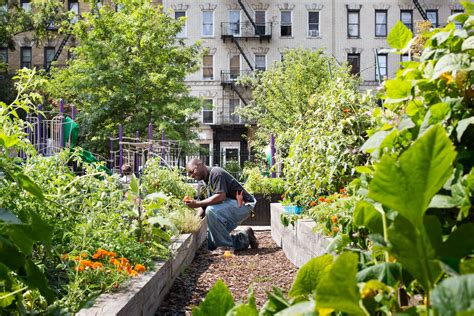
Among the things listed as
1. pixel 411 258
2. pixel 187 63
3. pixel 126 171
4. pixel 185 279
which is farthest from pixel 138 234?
pixel 187 63

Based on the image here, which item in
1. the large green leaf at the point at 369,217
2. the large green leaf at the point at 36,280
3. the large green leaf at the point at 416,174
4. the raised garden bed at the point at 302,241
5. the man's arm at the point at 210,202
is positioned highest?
the large green leaf at the point at 416,174

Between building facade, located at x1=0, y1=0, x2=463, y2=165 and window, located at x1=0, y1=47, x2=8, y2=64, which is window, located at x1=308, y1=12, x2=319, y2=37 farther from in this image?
window, located at x1=0, y1=47, x2=8, y2=64

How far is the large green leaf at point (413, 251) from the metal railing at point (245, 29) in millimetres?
36004

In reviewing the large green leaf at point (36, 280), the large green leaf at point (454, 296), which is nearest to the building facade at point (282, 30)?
the large green leaf at point (36, 280)

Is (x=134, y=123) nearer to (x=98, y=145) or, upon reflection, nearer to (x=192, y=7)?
(x=98, y=145)

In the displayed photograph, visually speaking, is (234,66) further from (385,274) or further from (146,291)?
(385,274)

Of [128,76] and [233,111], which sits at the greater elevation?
[128,76]

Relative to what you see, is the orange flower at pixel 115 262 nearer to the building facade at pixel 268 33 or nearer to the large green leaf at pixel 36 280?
the large green leaf at pixel 36 280

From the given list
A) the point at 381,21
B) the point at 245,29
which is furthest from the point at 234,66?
the point at 381,21

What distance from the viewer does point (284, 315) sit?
662mm

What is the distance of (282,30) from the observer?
36.1 metres

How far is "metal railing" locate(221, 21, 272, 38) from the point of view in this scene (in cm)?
3594

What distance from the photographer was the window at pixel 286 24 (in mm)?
35938

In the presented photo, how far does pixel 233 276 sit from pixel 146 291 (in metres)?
2.06
